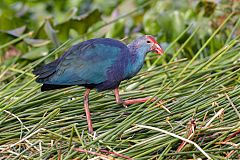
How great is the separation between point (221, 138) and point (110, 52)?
64cm

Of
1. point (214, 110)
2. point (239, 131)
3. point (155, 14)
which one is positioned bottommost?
point (239, 131)

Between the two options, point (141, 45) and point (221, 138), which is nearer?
point (221, 138)

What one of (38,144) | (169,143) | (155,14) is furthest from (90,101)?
(155,14)

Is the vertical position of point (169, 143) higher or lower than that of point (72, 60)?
lower

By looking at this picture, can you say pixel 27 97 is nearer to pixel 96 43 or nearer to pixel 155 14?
pixel 96 43

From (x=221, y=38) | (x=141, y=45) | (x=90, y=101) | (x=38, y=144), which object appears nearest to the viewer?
(x=38, y=144)

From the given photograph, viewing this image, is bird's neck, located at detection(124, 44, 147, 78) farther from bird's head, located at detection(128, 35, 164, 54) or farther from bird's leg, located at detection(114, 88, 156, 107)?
bird's leg, located at detection(114, 88, 156, 107)

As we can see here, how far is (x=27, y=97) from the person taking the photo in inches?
128

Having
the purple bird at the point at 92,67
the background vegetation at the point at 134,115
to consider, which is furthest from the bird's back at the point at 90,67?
the background vegetation at the point at 134,115

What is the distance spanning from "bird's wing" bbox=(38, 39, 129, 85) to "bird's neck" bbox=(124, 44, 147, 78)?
0.17ft

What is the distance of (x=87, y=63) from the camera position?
2979mm

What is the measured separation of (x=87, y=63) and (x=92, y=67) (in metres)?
0.03

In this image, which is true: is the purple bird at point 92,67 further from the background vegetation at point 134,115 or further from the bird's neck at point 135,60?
the background vegetation at point 134,115

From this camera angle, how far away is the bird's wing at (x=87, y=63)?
2.95m
